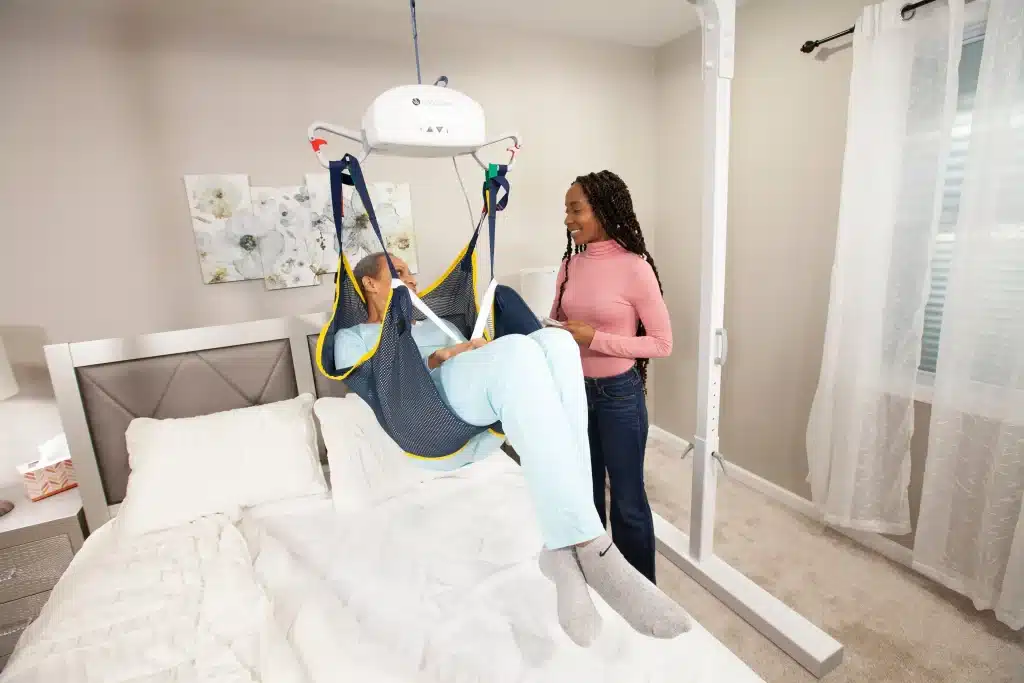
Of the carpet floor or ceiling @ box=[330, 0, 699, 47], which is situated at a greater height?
ceiling @ box=[330, 0, 699, 47]

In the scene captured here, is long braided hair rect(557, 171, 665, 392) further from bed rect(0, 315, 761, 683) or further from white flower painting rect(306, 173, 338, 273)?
white flower painting rect(306, 173, 338, 273)

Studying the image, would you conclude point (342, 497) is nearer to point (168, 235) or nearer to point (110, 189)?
point (168, 235)

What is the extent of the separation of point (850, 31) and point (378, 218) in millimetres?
2054

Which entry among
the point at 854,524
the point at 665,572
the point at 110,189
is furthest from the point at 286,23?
the point at 854,524

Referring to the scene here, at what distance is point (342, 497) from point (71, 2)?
1987 millimetres

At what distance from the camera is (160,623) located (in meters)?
1.22

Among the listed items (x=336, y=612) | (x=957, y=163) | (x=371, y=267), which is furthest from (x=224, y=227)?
(x=957, y=163)

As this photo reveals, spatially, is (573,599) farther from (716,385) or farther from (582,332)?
(716,385)

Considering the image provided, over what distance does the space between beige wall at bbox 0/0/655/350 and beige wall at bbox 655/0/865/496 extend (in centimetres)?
113

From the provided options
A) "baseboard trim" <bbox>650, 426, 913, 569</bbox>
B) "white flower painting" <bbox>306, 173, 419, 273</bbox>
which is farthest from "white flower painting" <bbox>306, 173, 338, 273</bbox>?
"baseboard trim" <bbox>650, 426, 913, 569</bbox>

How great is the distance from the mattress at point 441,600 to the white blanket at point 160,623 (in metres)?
0.08

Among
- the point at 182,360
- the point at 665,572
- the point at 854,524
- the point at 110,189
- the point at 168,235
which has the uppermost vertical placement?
the point at 110,189

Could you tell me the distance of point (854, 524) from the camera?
208 cm

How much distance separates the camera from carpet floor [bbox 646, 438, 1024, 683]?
1588 mm
